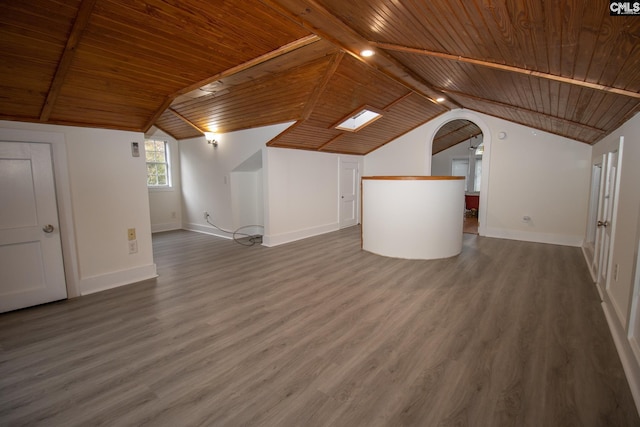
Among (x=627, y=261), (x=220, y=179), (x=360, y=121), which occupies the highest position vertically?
(x=360, y=121)

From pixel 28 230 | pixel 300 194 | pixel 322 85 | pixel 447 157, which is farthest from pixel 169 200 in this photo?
pixel 447 157

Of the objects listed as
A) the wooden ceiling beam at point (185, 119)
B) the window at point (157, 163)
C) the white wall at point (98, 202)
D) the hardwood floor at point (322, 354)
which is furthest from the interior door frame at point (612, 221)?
the window at point (157, 163)

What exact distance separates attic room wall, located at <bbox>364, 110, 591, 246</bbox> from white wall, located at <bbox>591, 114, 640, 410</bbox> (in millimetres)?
2791

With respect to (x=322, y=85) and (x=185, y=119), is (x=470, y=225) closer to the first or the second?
(x=322, y=85)

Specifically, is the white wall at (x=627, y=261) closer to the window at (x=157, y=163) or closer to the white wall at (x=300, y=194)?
the white wall at (x=300, y=194)

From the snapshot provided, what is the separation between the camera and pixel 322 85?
409 cm

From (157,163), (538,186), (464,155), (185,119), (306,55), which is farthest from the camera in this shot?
(464,155)

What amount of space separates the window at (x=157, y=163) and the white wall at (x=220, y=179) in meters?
0.38

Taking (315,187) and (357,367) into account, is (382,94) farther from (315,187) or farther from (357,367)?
(357,367)

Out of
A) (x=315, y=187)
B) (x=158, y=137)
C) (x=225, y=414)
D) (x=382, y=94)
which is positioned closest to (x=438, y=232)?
(x=382, y=94)

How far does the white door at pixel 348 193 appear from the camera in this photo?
7.58m

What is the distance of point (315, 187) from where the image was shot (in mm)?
6773

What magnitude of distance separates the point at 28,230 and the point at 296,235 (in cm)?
413

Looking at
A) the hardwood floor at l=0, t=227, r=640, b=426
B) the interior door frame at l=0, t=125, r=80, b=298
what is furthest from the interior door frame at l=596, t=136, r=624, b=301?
the interior door frame at l=0, t=125, r=80, b=298
